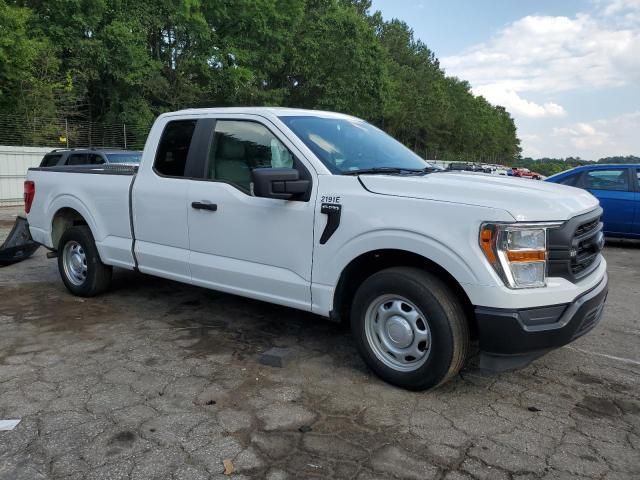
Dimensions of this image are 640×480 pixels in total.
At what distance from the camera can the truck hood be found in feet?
10.6

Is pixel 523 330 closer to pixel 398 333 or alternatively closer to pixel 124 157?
pixel 398 333

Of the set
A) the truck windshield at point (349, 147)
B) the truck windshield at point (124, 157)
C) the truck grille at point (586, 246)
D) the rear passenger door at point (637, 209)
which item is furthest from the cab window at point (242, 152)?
the truck windshield at point (124, 157)

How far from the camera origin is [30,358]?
4262 millimetres

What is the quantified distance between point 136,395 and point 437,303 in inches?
80.0

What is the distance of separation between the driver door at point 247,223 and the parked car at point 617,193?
7.88 m

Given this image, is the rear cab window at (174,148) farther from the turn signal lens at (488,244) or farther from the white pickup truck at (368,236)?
the turn signal lens at (488,244)

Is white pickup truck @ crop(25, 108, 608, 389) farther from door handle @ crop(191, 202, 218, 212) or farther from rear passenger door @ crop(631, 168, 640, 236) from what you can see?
rear passenger door @ crop(631, 168, 640, 236)

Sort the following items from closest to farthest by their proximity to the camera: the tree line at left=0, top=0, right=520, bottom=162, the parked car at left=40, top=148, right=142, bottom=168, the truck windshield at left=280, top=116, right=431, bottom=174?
the truck windshield at left=280, top=116, right=431, bottom=174 < the parked car at left=40, top=148, right=142, bottom=168 < the tree line at left=0, top=0, right=520, bottom=162

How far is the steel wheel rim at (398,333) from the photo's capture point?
3555mm

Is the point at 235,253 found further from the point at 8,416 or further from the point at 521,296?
the point at 521,296

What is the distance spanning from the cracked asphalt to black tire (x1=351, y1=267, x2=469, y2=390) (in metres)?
0.15

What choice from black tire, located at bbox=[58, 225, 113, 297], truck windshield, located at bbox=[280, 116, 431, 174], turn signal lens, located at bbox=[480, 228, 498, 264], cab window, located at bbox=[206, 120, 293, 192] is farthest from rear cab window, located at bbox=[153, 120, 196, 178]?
turn signal lens, located at bbox=[480, 228, 498, 264]

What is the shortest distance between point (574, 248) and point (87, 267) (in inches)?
187

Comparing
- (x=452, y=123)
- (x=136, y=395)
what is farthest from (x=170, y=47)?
(x=452, y=123)
